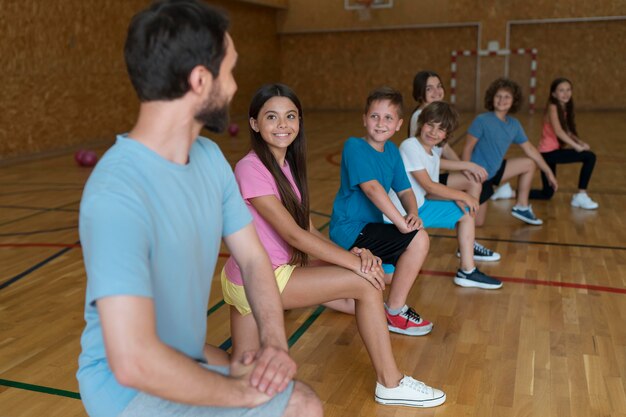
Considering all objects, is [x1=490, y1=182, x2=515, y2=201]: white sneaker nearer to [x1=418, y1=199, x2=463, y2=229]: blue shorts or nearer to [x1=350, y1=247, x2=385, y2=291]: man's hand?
[x1=418, y1=199, x2=463, y2=229]: blue shorts

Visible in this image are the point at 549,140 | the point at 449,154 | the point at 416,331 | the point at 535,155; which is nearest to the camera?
the point at 416,331

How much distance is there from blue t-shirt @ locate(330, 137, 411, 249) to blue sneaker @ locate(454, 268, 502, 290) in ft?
2.48

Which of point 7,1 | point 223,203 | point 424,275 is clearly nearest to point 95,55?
point 7,1

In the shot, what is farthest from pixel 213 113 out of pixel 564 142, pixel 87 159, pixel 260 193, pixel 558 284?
pixel 87 159

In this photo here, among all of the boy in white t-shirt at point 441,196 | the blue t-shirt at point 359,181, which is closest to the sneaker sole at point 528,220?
the boy in white t-shirt at point 441,196

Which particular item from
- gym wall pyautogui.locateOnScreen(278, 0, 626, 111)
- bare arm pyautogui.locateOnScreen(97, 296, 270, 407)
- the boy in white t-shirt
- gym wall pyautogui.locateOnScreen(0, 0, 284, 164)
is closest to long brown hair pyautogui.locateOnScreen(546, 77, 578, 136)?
the boy in white t-shirt

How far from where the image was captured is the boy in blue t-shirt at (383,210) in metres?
2.72

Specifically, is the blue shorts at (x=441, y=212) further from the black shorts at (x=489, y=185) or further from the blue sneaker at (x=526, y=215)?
the blue sneaker at (x=526, y=215)

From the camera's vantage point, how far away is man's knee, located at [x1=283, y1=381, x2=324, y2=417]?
1.21 meters

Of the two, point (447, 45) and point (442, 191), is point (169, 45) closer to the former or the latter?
point (442, 191)

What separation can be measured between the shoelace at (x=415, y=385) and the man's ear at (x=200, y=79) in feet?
4.75

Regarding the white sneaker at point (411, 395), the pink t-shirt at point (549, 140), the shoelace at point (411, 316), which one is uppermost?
the pink t-shirt at point (549, 140)

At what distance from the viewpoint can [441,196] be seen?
3.35m

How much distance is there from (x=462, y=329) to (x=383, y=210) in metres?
0.71
